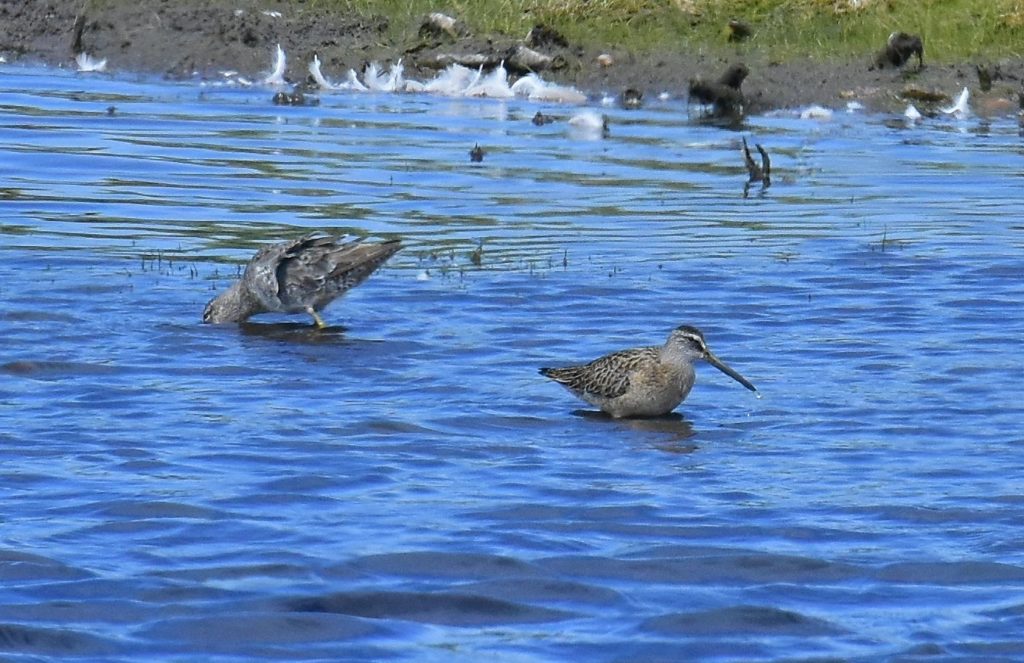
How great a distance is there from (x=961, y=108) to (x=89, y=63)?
40.4ft

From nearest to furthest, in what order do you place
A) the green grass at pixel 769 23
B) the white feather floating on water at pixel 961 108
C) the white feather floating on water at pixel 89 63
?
1. the white feather floating on water at pixel 961 108
2. the green grass at pixel 769 23
3. the white feather floating on water at pixel 89 63

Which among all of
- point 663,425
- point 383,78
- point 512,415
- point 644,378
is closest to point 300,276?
point 512,415

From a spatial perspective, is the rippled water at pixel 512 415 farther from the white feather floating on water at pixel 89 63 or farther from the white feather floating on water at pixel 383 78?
the white feather floating on water at pixel 89 63

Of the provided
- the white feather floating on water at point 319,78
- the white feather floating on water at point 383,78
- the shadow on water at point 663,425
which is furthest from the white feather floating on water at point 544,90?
the shadow on water at point 663,425

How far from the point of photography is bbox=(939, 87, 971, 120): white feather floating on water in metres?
24.6

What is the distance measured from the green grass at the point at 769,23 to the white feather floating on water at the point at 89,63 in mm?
4275

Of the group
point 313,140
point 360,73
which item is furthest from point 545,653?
point 360,73

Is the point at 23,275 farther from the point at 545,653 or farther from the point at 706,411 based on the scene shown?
the point at 545,653

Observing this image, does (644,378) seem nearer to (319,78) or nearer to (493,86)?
(493,86)

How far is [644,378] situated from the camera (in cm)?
1166

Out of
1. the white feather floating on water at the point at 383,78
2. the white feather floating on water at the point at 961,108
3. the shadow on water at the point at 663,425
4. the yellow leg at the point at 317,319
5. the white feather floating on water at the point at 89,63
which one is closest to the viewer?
the shadow on water at the point at 663,425

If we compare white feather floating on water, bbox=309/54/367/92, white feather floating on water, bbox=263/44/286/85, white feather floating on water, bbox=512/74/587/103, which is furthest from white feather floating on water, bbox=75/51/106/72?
white feather floating on water, bbox=512/74/587/103

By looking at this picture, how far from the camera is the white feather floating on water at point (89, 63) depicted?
94.9ft

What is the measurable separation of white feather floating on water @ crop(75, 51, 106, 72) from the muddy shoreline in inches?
4.7
